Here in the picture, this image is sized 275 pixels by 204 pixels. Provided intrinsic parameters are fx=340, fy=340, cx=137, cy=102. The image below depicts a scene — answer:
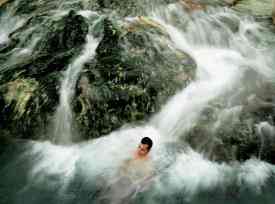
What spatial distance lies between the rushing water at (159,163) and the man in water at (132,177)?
0.18 meters

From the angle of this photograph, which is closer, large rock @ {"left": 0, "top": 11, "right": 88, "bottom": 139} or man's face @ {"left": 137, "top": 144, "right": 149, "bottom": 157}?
man's face @ {"left": 137, "top": 144, "right": 149, "bottom": 157}

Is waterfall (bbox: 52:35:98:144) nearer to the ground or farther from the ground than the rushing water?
farther from the ground

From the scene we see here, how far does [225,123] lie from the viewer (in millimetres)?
7293

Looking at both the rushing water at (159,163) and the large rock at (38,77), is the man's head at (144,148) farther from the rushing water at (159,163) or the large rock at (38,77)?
the large rock at (38,77)

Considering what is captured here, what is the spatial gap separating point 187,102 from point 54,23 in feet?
14.5

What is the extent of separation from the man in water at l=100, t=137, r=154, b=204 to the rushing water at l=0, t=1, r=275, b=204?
0.60 ft

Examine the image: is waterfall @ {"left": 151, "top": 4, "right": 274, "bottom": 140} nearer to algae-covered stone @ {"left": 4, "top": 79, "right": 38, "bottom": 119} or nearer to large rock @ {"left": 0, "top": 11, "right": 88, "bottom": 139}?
large rock @ {"left": 0, "top": 11, "right": 88, "bottom": 139}

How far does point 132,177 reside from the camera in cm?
602

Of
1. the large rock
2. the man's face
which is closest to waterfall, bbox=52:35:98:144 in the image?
the large rock

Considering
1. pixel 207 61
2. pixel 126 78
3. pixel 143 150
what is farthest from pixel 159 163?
pixel 207 61

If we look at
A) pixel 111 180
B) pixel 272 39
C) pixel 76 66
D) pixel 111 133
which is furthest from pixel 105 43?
pixel 272 39

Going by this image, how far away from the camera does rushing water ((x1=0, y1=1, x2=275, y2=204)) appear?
20.4 feet

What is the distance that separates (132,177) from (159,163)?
35.1 inches

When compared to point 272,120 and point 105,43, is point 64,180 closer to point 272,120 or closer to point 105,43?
point 105,43
